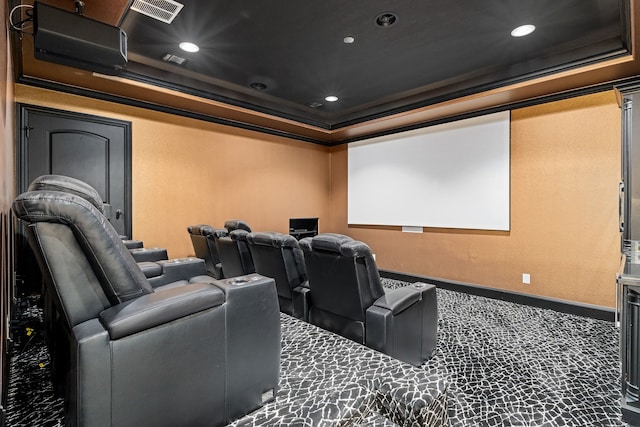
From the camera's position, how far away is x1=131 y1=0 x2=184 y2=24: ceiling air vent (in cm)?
255

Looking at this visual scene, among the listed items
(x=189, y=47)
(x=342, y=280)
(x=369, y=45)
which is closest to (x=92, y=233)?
(x=342, y=280)

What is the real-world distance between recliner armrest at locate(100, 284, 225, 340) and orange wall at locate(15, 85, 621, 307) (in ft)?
11.1

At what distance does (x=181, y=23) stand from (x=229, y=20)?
48cm

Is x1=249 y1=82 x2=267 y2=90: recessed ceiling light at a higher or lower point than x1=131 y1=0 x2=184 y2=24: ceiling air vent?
higher

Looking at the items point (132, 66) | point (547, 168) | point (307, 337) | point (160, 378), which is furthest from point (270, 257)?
point (547, 168)

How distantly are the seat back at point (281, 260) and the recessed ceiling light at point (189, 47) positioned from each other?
7.20ft

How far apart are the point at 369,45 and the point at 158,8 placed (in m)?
2.04

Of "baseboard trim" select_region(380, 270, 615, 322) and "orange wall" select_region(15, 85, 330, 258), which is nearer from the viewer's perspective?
"baseboard trim" select_region(380, 270, 615, 322)

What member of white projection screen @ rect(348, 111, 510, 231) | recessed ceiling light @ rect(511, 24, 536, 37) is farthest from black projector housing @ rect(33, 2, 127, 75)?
white projection screen @ rect(348, 111, 510, 231)

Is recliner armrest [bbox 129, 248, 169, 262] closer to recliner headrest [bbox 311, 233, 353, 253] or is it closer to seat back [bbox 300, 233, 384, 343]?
seat back [bbox 300, 233, 384, 343]

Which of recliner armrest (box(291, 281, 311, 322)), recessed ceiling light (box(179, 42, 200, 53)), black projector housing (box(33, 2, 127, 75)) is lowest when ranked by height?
recliner armrest (box(291, 281, 311, 322))

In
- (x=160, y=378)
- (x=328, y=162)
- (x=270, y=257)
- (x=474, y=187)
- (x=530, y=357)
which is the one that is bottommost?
(x=530, y=357)

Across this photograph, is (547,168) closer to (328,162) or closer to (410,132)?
(410,132)

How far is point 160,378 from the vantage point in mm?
1169
